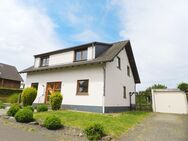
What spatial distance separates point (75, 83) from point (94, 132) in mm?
8796

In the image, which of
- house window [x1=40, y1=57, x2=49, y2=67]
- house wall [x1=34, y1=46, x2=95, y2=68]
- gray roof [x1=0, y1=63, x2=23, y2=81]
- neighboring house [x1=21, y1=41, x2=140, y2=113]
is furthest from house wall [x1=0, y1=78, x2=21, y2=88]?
house wall [x1=34, y1=46, x2=95, y2=68]

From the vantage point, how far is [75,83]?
15273 millimetres

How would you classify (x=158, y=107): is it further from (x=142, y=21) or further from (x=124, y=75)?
(x=142, y=21)

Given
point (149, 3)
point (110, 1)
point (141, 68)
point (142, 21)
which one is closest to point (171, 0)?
point (149, 3)

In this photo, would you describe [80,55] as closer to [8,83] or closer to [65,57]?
[65,57]

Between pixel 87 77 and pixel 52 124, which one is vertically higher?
pixel 87 77

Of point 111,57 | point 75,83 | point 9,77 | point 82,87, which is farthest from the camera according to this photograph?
point 9,77

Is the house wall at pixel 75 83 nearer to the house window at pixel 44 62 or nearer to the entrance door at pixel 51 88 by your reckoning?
the entrance door at pixel 51 88

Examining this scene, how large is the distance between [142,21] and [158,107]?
1195 cm

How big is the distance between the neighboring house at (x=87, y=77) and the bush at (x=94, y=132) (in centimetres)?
647

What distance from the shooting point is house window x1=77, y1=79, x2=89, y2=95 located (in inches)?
577

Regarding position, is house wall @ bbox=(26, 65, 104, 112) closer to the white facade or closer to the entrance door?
the entrance door

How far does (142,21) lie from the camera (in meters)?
11.7

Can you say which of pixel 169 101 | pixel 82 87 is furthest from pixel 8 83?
pixel 169 101
